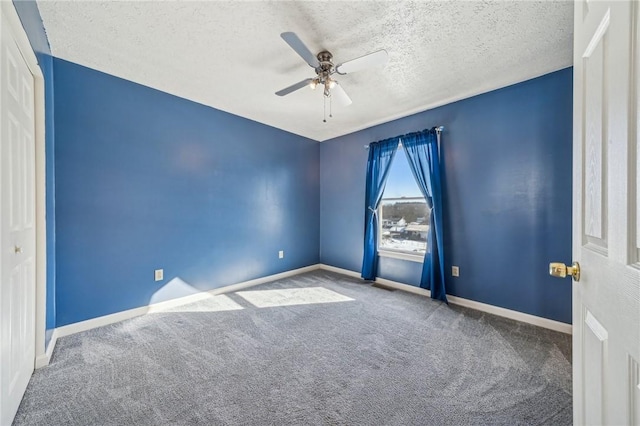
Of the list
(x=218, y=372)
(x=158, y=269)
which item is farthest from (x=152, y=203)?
(x=218, y=372)

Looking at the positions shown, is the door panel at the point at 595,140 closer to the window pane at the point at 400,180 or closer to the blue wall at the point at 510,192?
the blue wall at the point at 510,192

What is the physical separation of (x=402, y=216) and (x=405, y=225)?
142 mm

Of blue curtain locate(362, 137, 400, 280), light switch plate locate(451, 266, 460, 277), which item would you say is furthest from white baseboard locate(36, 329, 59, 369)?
light switch plate locate(451, 266, 460, 277)

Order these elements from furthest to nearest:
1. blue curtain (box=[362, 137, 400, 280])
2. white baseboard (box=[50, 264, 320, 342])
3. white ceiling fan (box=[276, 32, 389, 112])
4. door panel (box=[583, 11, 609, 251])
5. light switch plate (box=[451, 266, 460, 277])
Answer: blue curtain (box=[362, 137, 400, 280]), light switch plate (box=[451, 266, 460, 277]), white baseboard (box=[50, 264, 320, 342]), white ceiling fan (box=[276, 32, 389, 112]), door panel (box=[583, 11, 609, 251])

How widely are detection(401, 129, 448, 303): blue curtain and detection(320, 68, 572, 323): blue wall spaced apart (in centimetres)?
13

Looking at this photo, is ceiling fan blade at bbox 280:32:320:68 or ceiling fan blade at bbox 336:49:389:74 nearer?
ceiling fan blade at bbox 280:32:320:68

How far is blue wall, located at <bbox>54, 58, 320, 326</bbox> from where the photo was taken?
Result: 2.33 m

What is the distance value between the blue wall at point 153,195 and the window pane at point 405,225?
167 centimetres

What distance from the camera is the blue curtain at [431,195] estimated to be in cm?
309

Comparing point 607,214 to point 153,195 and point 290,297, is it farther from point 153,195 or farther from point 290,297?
point 153,195

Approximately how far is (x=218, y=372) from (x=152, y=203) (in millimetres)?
2007

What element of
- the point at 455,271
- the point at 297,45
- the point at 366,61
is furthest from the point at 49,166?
the point at 455,271

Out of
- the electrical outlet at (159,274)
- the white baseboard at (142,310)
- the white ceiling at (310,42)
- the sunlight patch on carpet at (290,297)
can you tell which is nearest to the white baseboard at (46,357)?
the white baseboard at (142,310)

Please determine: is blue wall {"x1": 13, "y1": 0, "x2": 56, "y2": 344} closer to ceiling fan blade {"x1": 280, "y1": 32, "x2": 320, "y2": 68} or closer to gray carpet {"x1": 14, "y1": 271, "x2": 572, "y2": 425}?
gray carpet {"x1": 14, "y1": 271, "x2": 572, "y2": 425}
